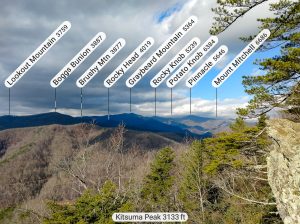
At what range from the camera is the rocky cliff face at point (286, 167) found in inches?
451

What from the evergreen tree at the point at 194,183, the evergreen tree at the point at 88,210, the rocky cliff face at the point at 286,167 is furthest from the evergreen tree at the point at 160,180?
the rocky cliff face at the point at 286,167

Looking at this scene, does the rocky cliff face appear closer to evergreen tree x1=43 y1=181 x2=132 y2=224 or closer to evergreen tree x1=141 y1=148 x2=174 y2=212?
evergreen tree x1=43 y1=181 x2=132 y2=224

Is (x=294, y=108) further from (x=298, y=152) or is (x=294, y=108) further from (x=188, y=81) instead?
(x=188, y=81)

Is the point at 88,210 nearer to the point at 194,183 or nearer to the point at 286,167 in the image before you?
the point at 286,167

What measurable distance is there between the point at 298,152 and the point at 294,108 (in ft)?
10.1

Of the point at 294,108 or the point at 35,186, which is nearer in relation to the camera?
the point at 294,108

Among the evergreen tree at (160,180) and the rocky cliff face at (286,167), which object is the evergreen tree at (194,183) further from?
the rocky cliff face at (286,167)

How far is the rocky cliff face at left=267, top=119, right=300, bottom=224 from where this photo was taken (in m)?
11.4

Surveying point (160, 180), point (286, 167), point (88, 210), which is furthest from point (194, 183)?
point (286, 167)

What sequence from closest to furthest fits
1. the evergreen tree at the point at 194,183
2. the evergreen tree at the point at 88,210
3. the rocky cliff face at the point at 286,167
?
the rocky cliff face at the point at 286,167
the evergreen tree at the point at 88,210
the evergreen tree at the point at 194,183

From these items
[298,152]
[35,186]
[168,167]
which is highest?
[298,152]

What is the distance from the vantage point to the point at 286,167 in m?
12.0

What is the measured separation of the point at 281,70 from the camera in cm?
1319

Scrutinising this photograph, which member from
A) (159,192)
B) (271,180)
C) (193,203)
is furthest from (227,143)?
(159,192)
